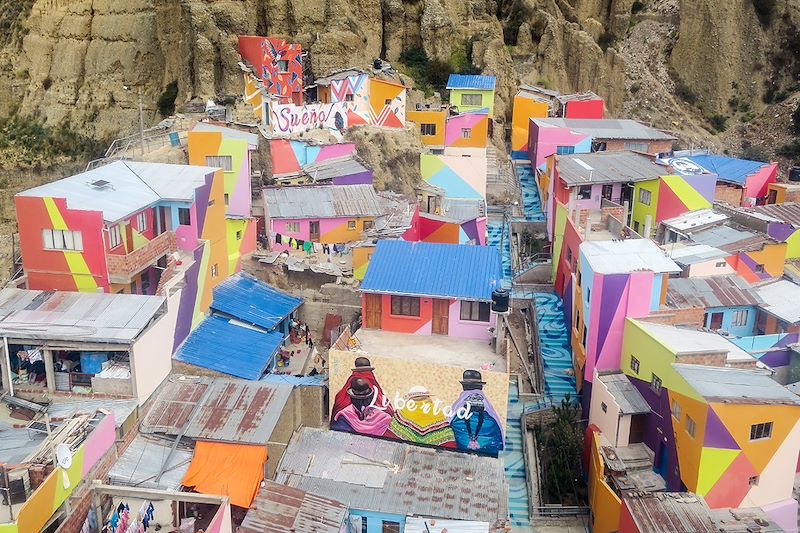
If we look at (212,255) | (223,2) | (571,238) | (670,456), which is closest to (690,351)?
(670,456)

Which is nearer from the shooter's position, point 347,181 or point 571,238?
point 571,238

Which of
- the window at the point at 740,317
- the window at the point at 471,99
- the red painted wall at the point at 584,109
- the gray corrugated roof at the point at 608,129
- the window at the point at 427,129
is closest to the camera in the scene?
the window at the point at 740,317

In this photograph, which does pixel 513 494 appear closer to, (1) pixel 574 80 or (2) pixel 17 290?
(2) pixel 17 290

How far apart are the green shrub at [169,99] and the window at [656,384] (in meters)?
40.8

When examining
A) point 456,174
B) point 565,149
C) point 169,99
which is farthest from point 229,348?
point 169,99

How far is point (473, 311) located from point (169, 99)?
1431 inches

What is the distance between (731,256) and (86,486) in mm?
28947

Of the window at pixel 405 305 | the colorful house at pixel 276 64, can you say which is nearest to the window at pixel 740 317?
the window at pixel 405 305

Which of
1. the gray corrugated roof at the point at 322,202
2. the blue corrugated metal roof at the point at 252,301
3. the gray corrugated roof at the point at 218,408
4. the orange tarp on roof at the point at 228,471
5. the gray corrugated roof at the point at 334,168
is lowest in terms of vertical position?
the orange tarp on roof at the point at 228,471

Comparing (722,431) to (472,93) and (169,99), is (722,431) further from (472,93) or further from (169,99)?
(169,99)

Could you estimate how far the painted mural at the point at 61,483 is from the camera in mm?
17719

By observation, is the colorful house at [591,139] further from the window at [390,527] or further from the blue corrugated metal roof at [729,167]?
the window at [390,527]

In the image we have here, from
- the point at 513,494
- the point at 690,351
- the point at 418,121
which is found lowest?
the point at 513,494

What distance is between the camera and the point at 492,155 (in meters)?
52.5
